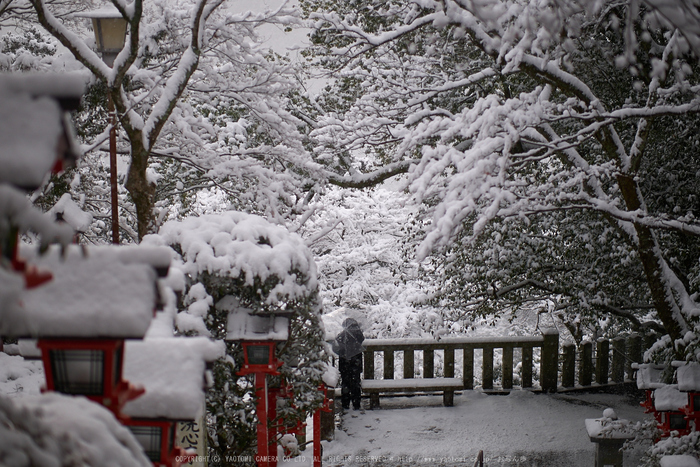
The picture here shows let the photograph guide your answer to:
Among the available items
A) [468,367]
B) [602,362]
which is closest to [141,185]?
[468,367]

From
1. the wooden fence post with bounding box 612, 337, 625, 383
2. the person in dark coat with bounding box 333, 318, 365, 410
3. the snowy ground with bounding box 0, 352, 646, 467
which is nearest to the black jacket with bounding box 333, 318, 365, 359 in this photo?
the person in dark coat with bounding box 333, 318, 365, 410

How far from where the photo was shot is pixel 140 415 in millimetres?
2146

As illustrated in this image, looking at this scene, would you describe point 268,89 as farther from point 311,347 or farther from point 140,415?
point 140,415

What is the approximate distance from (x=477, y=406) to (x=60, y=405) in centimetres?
747

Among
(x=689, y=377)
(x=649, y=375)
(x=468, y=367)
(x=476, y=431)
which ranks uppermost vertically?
(x=689, y=377)

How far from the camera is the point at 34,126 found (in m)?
1.06

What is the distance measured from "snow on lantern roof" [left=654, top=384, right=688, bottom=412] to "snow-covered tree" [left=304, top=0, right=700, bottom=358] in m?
0.63

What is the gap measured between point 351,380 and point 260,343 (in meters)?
4.04

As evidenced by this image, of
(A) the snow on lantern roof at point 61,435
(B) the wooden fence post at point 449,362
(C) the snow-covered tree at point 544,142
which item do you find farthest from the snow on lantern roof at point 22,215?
(B) the wooden fence post at point 449,362

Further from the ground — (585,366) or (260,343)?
(260,343)

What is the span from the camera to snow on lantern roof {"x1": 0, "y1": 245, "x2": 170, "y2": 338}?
1509 millimetres

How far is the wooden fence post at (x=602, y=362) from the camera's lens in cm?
870

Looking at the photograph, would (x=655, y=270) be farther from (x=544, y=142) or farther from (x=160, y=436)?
(x=160, y=436)

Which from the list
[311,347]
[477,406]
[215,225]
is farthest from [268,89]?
[477,406]
